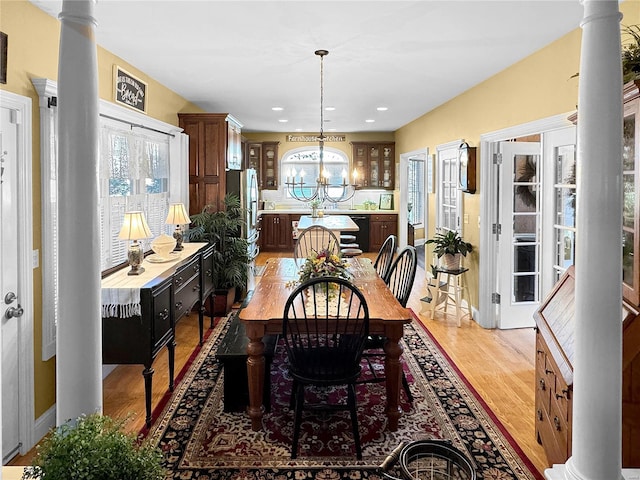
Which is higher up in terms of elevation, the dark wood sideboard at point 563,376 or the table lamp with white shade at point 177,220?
the table lamp with white shade at point 177,220

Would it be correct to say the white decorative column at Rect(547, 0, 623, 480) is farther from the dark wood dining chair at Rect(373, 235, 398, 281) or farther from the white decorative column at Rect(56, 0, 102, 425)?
the dark wood dining chair at Rect(373, 235, 398, 281)

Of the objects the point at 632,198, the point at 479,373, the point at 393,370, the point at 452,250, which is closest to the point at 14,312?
the point at 393,370

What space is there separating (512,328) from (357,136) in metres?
6.45

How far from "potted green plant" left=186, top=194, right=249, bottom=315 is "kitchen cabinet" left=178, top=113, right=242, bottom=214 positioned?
0.13 metres

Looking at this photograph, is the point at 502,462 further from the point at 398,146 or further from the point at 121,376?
the point at 398,146

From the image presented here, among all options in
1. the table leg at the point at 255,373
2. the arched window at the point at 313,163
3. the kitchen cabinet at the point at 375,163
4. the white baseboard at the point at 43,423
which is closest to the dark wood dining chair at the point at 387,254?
the table leg at the point at 255,373

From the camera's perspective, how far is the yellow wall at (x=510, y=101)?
11.5 ft

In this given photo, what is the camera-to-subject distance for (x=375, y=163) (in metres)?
10.6

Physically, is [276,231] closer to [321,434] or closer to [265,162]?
[265,162]

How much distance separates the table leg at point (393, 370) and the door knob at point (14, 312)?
2.10 m

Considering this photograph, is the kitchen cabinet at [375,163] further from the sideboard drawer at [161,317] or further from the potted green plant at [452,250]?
the sideboard drawer at [161,317]

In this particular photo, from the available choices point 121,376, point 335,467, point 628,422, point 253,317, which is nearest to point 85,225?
point 253,317

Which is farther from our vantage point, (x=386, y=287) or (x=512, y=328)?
(x=512, y=328)

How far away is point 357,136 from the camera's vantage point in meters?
10.6
